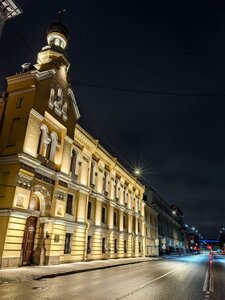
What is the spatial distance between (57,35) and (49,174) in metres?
14.4

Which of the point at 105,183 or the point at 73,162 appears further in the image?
the point at 105,183

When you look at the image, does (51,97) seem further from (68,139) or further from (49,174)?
(49,174)

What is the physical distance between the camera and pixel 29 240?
1652 cm

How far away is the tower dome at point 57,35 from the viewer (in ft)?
77.4

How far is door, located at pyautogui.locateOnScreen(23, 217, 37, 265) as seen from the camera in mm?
15973

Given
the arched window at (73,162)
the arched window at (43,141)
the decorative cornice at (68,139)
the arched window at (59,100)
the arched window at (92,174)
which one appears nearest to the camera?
the arched window at (43,141)

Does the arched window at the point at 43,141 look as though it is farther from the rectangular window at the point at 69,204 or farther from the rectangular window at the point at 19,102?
the rectangular window at the point at 69,204

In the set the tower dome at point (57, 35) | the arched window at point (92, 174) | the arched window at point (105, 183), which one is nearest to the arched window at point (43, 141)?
the arched window at point (92, 174)

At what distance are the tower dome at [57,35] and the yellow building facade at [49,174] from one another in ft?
0.30

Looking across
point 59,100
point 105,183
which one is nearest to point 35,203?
point 59,100

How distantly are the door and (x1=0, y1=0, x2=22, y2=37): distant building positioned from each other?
42.4 feet

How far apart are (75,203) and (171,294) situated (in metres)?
14.2

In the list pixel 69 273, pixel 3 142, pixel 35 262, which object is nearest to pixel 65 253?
pixel 35 262

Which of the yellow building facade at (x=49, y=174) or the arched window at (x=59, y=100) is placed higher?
the arched window at (x=59, y=100)
